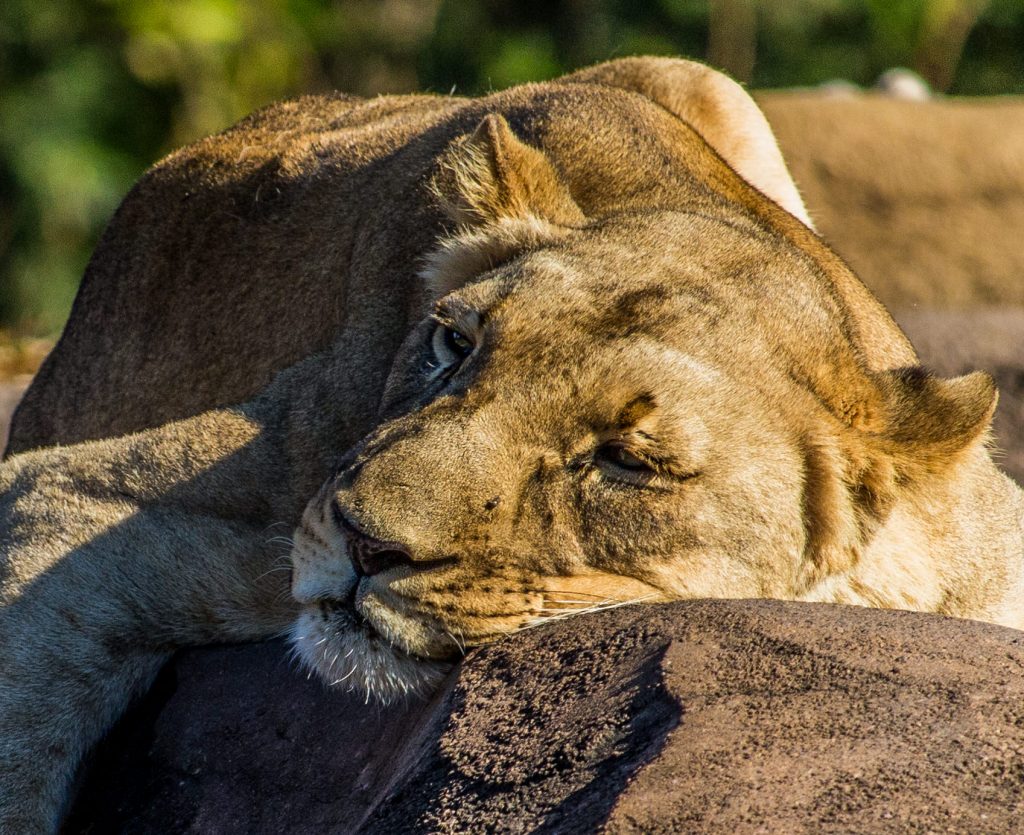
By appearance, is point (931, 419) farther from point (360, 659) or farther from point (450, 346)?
point (360, 659)

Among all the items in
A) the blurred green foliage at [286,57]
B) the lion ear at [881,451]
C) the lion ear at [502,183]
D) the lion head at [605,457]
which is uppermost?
the lion ear at [502,183]

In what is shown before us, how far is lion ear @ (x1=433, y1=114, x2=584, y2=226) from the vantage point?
13.5 feet

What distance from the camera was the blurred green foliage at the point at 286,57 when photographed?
47.3ft

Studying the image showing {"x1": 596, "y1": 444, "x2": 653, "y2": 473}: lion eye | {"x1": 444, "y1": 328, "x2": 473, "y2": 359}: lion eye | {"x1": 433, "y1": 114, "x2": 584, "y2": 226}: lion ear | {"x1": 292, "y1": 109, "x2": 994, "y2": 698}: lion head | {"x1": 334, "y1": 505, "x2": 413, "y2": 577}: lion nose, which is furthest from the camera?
{"x1": 433, "y1": 114, "x2": 584, "y2": 226}: lion ear

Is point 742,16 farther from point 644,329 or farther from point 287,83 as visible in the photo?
point 644,329

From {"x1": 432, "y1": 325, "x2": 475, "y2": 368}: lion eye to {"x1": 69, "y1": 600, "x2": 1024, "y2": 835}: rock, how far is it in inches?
29.8

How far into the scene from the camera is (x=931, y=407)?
3.66 m

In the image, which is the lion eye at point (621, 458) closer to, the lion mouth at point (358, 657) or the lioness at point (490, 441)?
the lioness at point (490, 441)

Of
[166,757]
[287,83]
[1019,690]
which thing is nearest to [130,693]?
[166,757]

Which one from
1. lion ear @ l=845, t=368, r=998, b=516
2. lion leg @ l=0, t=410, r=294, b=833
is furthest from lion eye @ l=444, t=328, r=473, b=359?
lion ear @ l=845, t=368, r=998, b=516

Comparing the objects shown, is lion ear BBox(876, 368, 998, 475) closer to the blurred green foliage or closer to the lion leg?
the lion leg

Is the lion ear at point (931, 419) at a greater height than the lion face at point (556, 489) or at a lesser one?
lesser

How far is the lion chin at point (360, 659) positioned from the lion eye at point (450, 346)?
2.38 ft

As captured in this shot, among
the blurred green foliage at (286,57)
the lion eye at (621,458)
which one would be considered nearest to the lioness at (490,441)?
the lion eye at (621,458)
